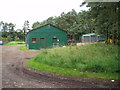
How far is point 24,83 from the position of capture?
13.9ft

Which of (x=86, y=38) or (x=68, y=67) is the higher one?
(x=86, y=38)

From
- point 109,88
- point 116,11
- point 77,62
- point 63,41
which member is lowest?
point 109,88

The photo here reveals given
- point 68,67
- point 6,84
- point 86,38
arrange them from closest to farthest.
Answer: point 6,84 < point 68,67 < point 86,38

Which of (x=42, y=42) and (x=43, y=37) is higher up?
(x=43, y=37)

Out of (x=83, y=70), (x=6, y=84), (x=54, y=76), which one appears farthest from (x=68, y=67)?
(x=6, y=84)

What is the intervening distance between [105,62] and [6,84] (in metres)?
4.03

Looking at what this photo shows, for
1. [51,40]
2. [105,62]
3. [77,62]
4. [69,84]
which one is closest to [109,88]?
[69,84]

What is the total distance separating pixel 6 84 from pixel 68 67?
2.92m

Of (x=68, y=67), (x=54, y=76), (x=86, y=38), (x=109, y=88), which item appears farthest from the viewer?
(x=86, y=38)

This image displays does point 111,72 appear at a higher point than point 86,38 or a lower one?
lower

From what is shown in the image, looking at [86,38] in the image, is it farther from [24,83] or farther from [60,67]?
[24,83]

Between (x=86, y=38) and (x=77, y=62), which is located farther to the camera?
(x=86, y=38)

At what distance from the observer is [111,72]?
5258 mm

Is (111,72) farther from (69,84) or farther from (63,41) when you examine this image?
(63,41)
